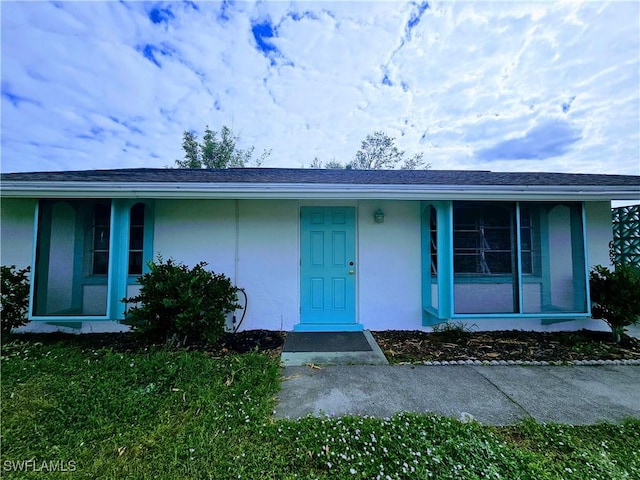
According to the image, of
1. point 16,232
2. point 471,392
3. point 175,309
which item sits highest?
point 16,232

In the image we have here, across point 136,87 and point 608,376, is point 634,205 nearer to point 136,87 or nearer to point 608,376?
point 608,376

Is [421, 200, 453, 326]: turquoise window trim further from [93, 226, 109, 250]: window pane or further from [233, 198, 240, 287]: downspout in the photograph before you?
[93, 226, 109, 250]: window pane

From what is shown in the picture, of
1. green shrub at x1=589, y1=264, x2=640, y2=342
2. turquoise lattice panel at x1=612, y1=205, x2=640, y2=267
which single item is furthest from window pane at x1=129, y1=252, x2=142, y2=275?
turquoise lattice panel at x1=612, y1=205, x2=640, y2=267

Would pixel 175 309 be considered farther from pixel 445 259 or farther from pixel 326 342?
pixel 445 259

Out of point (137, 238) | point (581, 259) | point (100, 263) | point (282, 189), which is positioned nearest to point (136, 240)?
point (137, 238)

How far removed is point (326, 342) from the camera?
Result: 13.4 feet

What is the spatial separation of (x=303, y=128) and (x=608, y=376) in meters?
11.9

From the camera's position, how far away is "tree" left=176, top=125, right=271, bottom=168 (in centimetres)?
1639

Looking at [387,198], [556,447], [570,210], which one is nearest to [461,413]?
[556,447]

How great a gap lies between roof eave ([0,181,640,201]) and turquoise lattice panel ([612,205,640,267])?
2.02 m

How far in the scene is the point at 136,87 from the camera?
23.1 feet

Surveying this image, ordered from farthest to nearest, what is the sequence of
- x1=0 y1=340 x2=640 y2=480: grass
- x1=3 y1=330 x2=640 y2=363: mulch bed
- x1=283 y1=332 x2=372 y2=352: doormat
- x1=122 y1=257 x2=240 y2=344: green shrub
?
x1=283 y1=332 x2=372 y2=352: doormat → x1=3 y1=330 x2=640 y2=363: mulch bed → x1=122 y1=257 x2=240 y2=344: green shrub → x1=0 y1=340 x2=640 y2=480: grass

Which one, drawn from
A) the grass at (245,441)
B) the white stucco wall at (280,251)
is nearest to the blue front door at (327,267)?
the white stucco wall at (280,251)

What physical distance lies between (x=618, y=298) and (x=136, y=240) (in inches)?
316
